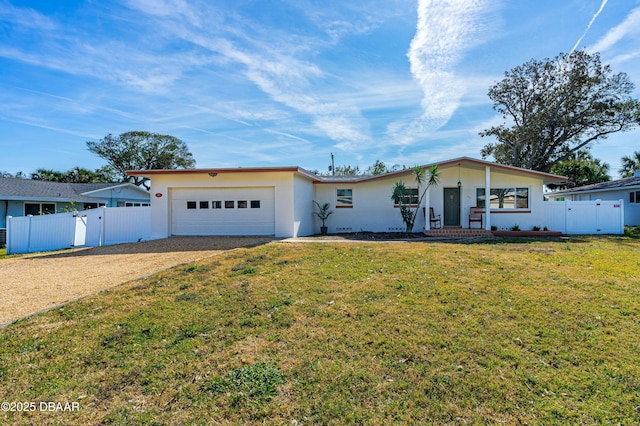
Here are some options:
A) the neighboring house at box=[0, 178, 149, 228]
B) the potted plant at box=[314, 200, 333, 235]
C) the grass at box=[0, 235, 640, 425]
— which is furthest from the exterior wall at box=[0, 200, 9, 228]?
the grass at box=[0, 235, 640, 425]

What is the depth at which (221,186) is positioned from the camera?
14125 millimetres

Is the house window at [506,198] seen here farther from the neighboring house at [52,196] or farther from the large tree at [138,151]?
the large tree at [138,151]

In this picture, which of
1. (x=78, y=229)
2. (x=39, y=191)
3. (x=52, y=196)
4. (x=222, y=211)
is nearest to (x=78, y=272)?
(x=222, y=211)

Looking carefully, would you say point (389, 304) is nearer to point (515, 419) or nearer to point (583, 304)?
point (515, 419)

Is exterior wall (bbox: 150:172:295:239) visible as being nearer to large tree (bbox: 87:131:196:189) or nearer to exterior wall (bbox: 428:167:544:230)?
exterior wall (bbox: 428:167:544:230)

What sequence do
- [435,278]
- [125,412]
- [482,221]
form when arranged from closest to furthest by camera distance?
[125,412] < [435,278] < [482,221]

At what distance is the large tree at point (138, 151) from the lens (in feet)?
118

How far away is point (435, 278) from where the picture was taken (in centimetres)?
609

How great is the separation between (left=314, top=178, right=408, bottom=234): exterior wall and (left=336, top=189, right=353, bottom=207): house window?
17 centimetres

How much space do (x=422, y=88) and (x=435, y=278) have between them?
12.1 m

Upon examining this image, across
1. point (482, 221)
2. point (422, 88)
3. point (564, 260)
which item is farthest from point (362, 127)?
point (564, 260)

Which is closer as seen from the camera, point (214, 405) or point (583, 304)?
point (214, 405)

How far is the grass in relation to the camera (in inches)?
106

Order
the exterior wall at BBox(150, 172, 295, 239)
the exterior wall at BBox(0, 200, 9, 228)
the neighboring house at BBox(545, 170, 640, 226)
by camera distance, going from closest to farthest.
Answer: the exterior wall at BBox(150, 172, 295, 239) < the exterior wall at BBox(0, 200, 9, 228) < the neighboring house at BBox(545, 170, 640, 226)
